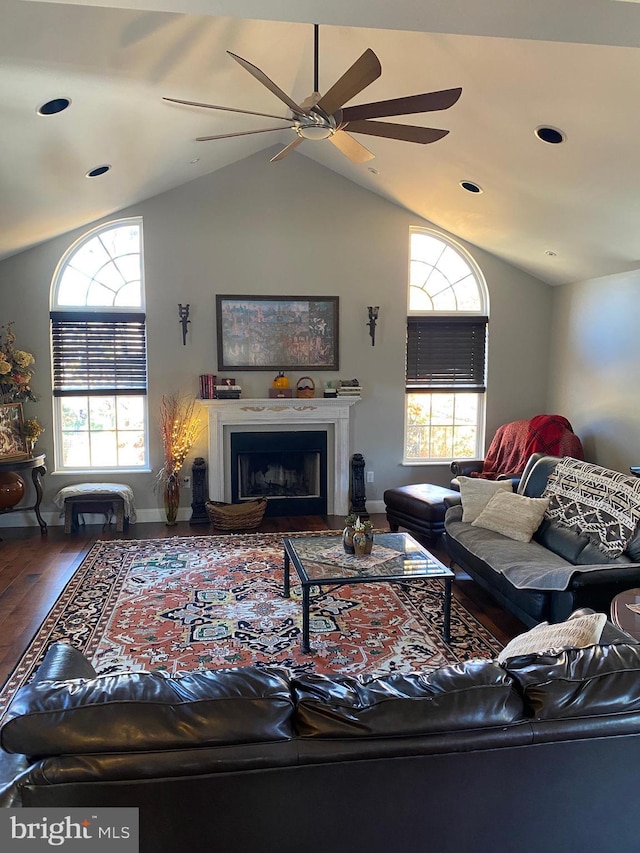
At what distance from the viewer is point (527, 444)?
580 cm

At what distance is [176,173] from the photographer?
5.53 meters

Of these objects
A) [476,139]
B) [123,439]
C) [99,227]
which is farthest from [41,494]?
[476,139]

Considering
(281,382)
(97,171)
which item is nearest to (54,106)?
(97,171)

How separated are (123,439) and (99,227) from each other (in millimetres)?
2146

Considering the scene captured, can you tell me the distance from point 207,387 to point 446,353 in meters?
2.63

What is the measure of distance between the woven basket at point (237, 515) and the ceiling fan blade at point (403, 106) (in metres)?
3.78

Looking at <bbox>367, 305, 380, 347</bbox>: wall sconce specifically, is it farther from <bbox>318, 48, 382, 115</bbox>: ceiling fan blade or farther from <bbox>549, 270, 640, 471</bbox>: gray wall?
<bbox>318, 48, 382, 115</bbox>: ceiling fan blade

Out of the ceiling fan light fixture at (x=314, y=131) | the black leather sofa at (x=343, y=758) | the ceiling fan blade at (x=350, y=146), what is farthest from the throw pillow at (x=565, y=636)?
the ceiling fan blade at (x=350, y=146)

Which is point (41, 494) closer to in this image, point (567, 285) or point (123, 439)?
point (123, 439)

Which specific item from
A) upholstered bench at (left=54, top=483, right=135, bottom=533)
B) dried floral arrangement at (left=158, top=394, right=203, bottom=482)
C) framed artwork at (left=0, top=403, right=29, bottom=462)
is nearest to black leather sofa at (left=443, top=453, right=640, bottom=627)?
dried floral arrangement at (left=158, top=394, right=203, bottom=482)

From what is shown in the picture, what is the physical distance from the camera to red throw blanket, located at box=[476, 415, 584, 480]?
5633 millimetres

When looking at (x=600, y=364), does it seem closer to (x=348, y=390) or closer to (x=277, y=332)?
(x=348, y=390)

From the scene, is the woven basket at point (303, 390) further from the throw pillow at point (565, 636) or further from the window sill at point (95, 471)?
the throw pillow at point (565, 636)

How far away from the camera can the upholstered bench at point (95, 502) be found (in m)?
5.74
